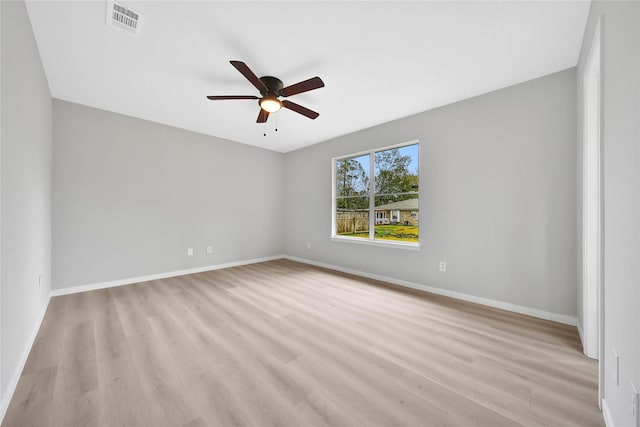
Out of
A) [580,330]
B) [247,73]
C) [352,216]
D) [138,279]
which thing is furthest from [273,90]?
[580,330]

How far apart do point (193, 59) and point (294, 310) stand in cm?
284

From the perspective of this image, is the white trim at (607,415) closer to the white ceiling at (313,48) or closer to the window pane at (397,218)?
the window pane at (397,218)

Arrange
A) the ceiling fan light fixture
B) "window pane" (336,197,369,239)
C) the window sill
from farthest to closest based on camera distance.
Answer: "window pane" (336,197,369,239)
the window sill
the ceiling fan light fixture

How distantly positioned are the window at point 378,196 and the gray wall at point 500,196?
203mm

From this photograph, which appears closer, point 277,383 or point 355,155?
point 277,383

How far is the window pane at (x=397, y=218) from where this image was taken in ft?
11.8

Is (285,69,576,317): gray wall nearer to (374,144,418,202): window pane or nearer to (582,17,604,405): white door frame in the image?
(374,144,418,202): window pane

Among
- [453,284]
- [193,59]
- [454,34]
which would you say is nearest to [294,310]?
[453,284]

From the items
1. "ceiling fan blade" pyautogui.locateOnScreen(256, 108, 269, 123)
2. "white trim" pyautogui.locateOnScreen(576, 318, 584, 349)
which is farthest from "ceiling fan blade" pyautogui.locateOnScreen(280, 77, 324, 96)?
"white trim" pyautogui.locateOnScreen(576, 318, 584, 349)

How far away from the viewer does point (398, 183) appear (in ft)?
12.5

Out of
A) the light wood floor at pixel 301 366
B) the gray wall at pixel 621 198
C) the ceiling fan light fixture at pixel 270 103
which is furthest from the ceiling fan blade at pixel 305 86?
the light wood floor at pixel 301 366

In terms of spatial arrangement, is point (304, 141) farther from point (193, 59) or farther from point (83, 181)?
point (83, 181)

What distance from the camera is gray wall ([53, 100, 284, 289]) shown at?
322 cm

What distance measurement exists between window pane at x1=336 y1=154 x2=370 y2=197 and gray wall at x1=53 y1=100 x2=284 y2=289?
187 centimetres
